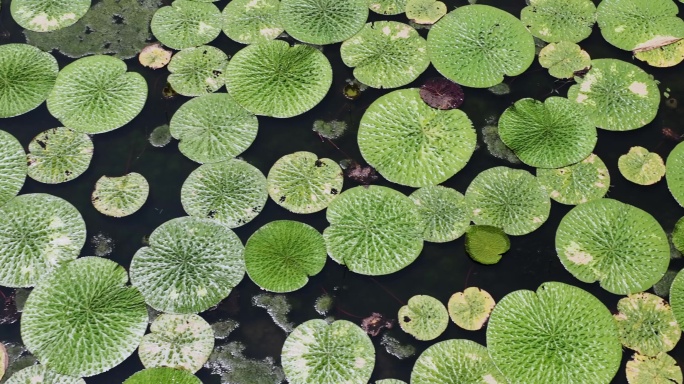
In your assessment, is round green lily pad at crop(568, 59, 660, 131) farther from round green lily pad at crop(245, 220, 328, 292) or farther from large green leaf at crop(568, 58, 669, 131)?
round green lily pad at crop(245, 220, 328, 292)

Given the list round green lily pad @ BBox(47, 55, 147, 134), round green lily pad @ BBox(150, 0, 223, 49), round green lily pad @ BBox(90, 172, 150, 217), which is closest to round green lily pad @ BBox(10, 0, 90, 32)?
round green lily pad @ BBox(47, 55, 147, 134)

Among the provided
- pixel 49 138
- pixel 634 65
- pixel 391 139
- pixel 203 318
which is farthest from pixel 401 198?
pixel 49 138

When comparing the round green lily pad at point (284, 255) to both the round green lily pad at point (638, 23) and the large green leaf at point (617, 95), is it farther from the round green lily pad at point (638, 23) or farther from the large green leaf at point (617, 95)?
the round green lily pad at point (638, 23)

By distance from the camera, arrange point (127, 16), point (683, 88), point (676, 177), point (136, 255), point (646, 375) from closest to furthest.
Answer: point (646, 375), point (136, 255), point (676, 177), point (683, 88), point (127, 16)

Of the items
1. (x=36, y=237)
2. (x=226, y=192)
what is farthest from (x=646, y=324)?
(x=36, y=237)

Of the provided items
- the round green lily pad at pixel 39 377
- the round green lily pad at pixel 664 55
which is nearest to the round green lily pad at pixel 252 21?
the round green lily pad at pixel 39 377

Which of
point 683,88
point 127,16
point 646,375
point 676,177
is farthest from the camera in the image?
point 127,16

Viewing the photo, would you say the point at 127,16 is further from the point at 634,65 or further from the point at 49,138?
the point at 634,65
